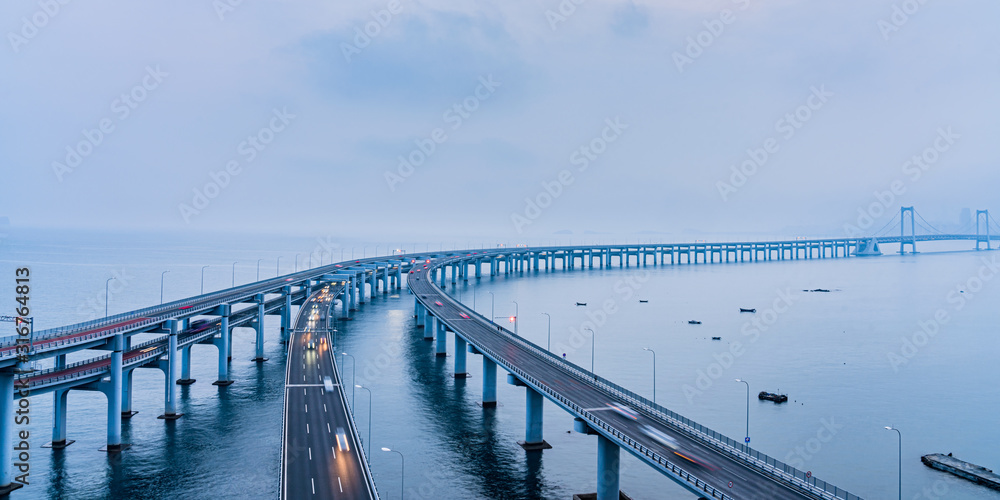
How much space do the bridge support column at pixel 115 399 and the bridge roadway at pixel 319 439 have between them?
14996 mm

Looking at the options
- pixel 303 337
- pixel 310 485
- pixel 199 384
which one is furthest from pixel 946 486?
pixel 199 384

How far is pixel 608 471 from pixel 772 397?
4403 cm

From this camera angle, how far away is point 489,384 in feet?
259

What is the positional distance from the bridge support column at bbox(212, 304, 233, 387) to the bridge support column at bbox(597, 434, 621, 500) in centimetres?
5715

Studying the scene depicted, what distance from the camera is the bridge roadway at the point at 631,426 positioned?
3931 cm

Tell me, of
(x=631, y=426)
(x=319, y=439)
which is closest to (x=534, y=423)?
(x=631, y=426)

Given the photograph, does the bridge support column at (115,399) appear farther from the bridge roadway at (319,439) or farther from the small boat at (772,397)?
the small boat at (772,397)

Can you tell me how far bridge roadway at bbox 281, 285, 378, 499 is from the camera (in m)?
42.6

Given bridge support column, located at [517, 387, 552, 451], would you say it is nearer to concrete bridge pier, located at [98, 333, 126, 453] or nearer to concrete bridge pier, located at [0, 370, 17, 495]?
concrete bridge pier, located at [98, 333, 126, 453]

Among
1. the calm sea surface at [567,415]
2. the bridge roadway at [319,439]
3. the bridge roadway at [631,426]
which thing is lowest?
the calm sea surface at [567,415]

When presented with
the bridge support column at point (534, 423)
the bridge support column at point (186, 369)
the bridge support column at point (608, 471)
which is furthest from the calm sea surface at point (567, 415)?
the bridge support column at point (608, 471)

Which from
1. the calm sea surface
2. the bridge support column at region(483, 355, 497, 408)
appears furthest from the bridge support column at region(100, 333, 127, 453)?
the bridge support column at region(483, 355, 497, 408)

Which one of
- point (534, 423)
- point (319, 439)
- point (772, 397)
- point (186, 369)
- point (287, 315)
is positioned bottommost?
point (772, 397)

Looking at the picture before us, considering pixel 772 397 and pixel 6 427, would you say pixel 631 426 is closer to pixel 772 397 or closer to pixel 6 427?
pixel 772 397
